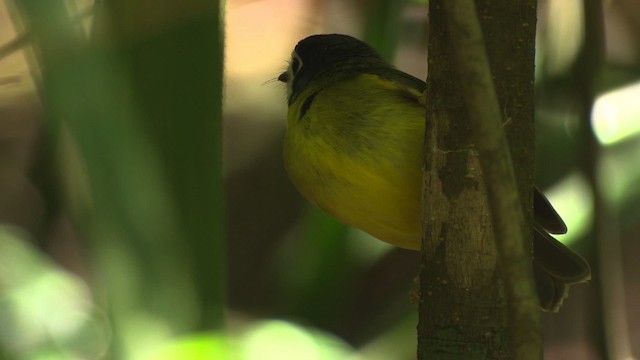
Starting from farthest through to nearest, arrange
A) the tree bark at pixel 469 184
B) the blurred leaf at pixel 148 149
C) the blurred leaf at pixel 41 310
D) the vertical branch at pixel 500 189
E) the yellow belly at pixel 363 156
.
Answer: the blurred leaf at pixel 41 310 → the blurred leaf at pixel 148 149 → the yellow belly at pixel 363 156 → the tree bark at pixel 469 184 → the vertical branch at pixel 500 189

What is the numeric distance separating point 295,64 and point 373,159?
0.99 feet

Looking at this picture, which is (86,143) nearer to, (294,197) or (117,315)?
(117,315)

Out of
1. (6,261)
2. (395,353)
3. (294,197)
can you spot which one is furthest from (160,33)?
(294,197)

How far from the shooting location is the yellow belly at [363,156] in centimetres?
96

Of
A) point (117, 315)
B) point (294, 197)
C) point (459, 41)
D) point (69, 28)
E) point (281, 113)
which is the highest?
point (459, 41)

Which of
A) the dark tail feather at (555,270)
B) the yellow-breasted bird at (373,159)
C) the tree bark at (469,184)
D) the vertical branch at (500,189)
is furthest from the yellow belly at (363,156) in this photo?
the vertical branch at (500,189)

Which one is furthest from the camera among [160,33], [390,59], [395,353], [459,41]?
[395,353]

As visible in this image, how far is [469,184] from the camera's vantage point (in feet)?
2.07

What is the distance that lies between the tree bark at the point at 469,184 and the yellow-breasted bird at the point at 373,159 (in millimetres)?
323

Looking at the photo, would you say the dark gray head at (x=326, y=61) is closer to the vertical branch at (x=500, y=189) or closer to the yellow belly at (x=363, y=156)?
the yellow belly at (x=363, y=156)

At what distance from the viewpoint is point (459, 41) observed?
0.44 meters

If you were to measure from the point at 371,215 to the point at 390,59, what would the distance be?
1.54ft

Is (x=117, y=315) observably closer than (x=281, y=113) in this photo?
Yes

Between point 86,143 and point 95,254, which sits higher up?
point 86,143
